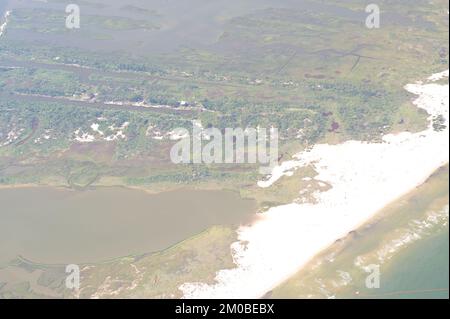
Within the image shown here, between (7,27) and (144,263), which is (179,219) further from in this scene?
(7,27)

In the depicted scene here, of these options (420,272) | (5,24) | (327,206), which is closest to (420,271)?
(420,272)

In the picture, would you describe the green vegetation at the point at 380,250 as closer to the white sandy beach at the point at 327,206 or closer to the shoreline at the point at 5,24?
the white sandy beach at the point at 327,206

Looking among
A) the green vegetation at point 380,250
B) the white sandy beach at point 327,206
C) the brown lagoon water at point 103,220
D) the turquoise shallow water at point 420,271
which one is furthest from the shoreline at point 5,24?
the turquoise shallow water at point 420,271

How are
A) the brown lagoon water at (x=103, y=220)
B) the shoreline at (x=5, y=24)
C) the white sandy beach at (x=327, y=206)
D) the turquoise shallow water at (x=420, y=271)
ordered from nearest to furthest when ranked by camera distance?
the turquoise shallow water at (x=420, y=271)
the white sandy beach at (x=327, y=206)
the brown lagoon water at (x=103, y=220)
the shoreline at (x=5, y=24)

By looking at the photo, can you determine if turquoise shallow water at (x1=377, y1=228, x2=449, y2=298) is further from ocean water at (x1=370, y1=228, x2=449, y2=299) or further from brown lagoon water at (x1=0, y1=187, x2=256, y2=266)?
brown lagoon water at (x1=0, y1=187, x2=256, y2=266)

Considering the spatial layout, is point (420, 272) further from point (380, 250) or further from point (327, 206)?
point (327, 206)

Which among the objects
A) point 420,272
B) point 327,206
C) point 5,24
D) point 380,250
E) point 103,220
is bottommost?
point 420,272

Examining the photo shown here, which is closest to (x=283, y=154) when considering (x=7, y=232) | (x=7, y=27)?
(x=7, y=232)
